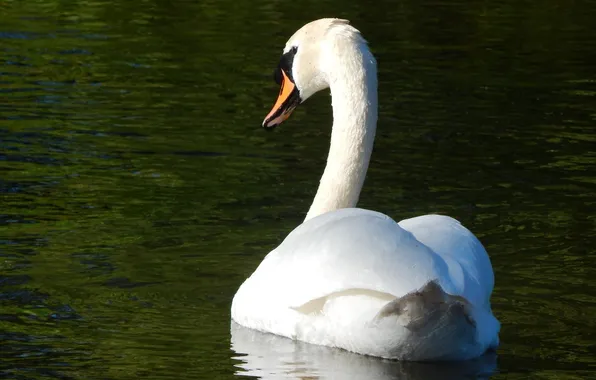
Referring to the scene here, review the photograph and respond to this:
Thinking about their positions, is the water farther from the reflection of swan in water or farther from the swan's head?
the swan's head

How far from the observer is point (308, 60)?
27.9ft

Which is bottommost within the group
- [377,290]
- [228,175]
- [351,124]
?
[228,175]

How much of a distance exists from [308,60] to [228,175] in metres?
3.03

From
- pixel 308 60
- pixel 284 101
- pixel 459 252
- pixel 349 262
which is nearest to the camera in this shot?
pixel 349 262

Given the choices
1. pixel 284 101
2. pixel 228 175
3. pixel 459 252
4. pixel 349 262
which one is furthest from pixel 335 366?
pixel 228 175

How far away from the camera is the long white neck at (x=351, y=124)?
821cm

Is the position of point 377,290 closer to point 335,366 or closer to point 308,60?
point 335,366

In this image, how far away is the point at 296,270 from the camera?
703cm

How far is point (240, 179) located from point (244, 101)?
3.61 m

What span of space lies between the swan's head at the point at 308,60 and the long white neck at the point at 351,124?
6 centimetres

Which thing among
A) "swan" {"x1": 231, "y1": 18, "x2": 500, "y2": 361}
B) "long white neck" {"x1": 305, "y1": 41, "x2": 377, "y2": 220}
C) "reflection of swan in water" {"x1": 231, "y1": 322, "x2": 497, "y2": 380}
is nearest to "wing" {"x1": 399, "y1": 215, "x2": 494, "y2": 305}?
"swan" {"x1": 231, "y1": 18, "x2": 500, "y2": 361}

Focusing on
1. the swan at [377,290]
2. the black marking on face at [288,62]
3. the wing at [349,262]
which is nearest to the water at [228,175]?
the swan at [377,290]

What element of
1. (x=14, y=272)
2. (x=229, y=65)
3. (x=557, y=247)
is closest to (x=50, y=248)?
(x=14, y=272)

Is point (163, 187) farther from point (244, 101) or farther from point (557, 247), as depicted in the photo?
→ point (244, 101)
